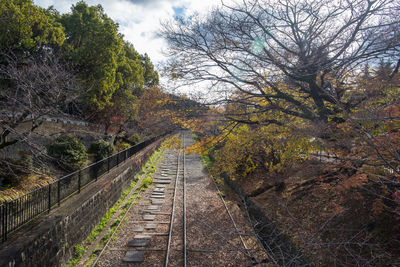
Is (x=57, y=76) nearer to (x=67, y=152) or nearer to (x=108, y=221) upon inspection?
(x=67, y=152)

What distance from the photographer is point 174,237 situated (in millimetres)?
8617

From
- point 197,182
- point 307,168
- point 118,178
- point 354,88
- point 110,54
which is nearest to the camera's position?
point 354,88

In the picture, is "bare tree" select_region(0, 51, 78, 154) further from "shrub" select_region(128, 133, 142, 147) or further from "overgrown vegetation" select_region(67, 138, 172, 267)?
"shrub" select_region(128, 133, 142, 147)

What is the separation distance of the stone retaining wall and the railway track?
970mm

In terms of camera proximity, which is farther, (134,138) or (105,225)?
(134,138)

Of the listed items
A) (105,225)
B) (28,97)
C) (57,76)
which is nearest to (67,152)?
(57,76)

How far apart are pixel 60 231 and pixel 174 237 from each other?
3.47 metres

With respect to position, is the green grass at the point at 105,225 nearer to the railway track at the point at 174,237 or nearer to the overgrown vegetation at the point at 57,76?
the railway track at the point at 174,237

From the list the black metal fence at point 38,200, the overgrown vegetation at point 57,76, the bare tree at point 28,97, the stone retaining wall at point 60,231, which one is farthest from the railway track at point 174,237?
the bare tree at point 28,97

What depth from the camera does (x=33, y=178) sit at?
30.4ft

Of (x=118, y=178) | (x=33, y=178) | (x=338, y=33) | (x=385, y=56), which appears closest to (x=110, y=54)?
(x=118, y=178)

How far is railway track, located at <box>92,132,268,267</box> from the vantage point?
706cm

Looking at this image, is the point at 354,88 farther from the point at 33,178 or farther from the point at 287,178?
the point at 33,178

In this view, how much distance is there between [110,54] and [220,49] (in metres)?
9.42
